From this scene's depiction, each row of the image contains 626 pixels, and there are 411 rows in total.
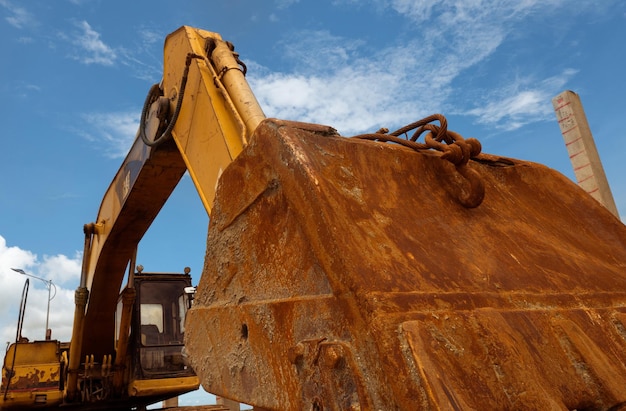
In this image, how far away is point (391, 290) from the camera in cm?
113

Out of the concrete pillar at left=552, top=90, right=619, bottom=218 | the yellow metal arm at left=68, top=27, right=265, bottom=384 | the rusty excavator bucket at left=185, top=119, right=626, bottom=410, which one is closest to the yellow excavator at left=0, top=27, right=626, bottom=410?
the rusty excavator bucket at left=185, top=119, right=626, bottom=410

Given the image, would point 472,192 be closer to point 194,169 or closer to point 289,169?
point 289,169

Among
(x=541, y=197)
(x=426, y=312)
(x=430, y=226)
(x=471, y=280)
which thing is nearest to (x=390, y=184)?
(x=430, y=226)

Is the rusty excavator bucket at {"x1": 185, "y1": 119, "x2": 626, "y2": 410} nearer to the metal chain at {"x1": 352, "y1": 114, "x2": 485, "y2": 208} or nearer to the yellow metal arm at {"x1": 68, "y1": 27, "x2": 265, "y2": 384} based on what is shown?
the metal chain at {"x1": 352, "y1": 114, "x2": 485, "y2": 208}

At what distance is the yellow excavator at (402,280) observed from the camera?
1.07 metres

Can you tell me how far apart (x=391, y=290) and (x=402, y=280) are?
6 centimetres

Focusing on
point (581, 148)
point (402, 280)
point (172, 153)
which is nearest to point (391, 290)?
point (402, 280)

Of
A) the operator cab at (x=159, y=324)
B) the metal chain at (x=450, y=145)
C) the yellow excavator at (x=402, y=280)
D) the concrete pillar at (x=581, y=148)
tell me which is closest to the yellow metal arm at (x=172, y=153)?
the yellow excavator at (x=402, y=280)

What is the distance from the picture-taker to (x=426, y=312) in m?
1.11

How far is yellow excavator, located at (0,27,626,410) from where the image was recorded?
107 centimetres

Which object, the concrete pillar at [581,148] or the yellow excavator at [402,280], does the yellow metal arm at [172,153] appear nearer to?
the yellow excavator at [402,280]

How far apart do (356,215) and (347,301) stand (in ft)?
0.90

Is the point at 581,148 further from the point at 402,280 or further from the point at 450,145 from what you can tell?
the point at 402,280

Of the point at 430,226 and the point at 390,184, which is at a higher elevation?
the point at 390,184
